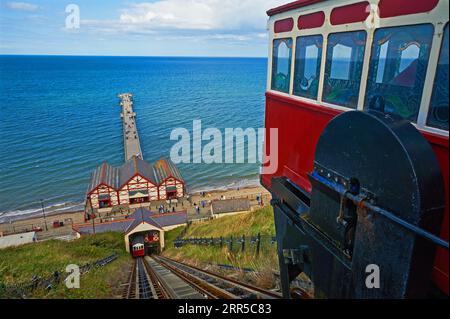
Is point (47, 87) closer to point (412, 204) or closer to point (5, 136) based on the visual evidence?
point (5, 136)

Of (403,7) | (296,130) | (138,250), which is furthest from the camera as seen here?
(138,250)

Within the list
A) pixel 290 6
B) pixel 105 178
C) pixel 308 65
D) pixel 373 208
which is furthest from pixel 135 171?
pixel 373 208

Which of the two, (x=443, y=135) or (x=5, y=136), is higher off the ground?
(x=443, y=135)

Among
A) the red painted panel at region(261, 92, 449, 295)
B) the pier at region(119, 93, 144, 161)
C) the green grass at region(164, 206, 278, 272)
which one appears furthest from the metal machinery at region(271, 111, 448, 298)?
the pier at region(119, 93, 144, 161)

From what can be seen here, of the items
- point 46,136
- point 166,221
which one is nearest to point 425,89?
point 166,221

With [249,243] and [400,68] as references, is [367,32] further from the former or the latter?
[249,243]

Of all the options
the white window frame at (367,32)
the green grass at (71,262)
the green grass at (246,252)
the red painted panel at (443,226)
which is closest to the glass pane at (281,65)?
the white window frame at (367,32)
